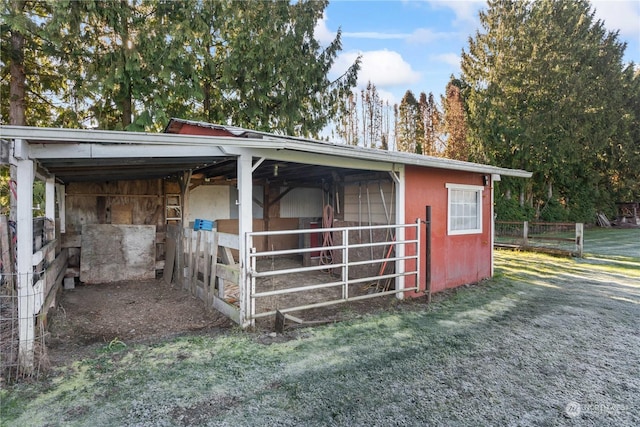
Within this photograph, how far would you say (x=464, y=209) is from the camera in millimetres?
6809

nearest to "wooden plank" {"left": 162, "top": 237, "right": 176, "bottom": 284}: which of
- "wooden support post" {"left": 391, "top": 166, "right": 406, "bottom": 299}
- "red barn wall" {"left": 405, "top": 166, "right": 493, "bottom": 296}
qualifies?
"wooden support post" {"left": 391, "top": 166, "right": 406, "bottom": 299}

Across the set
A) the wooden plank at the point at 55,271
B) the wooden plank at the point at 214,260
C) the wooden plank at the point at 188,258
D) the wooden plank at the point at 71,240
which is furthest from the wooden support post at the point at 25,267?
the wooden plank at the point at 71,240

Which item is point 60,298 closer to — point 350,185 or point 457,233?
point 350,185

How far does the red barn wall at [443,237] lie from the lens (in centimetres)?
595

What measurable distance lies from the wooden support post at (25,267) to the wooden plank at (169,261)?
3596mm

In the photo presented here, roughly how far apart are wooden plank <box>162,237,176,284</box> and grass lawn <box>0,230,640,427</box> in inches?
Answer: 123

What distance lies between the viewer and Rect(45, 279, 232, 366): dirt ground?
3719 millimetres

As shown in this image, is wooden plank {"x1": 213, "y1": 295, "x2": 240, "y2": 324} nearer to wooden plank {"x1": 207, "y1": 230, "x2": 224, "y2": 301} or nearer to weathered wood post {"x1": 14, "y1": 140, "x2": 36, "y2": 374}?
wooden plank {"x1": 207, "y1": 230, "x2": 224, "y2": 301}

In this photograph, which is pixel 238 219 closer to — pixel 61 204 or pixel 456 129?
pixel 61 204

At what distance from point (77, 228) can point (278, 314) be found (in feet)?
17.2

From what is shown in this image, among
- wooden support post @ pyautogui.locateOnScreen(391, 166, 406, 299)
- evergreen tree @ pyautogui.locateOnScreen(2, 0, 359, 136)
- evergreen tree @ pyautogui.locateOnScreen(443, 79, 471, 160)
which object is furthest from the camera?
evergreen tree @ pyautogui.locateOnScreen(443, 79, 471, 160)

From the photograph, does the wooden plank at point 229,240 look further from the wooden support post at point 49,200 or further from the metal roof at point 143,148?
the wooden support post at point 49,200

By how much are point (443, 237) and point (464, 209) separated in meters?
0.94

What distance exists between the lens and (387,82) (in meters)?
22.3
